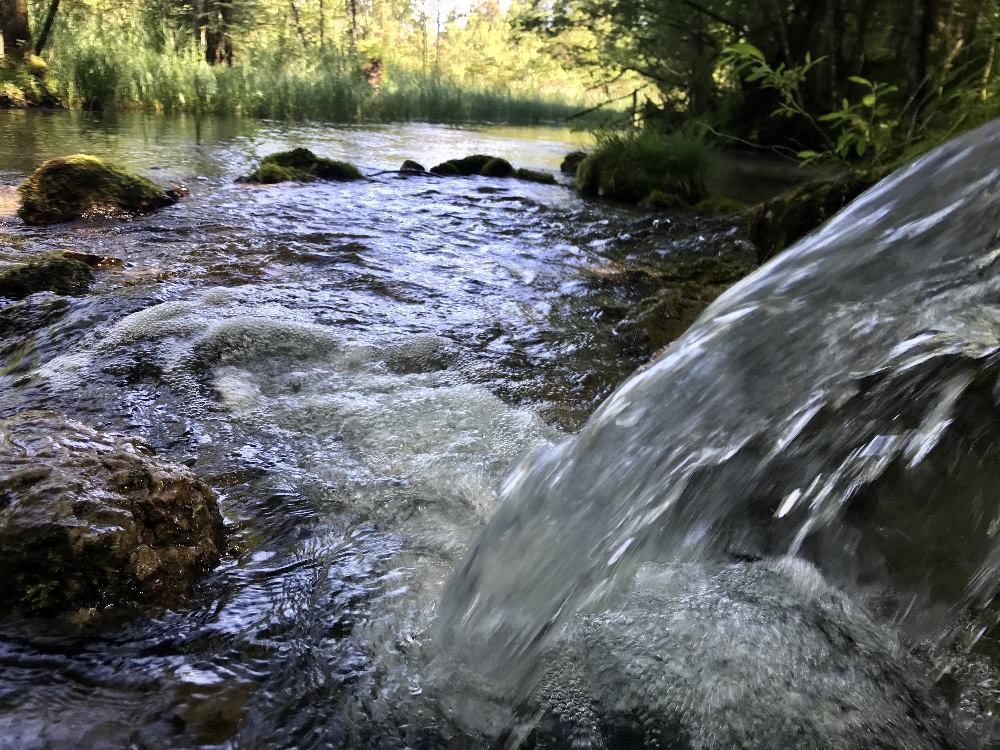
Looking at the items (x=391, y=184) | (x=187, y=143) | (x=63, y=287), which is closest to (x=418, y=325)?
(x=63, y=287)

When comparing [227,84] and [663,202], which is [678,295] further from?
[227,84]

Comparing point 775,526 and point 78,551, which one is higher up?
point 775,526

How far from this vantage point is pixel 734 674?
1.22m

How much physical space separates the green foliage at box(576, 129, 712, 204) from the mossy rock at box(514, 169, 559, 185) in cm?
65

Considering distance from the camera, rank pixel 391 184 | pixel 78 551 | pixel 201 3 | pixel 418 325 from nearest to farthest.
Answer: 1. pixel 78 551
2. pixel 418 325
3. pixel 391 184
4. pixel 201 3

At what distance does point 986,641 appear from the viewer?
116 cm

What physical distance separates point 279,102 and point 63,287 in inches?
512

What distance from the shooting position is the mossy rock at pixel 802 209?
12.2 ft

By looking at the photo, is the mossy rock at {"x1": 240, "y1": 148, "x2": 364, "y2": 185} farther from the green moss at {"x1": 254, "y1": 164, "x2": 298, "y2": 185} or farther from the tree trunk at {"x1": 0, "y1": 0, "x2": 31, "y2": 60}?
the tree trunk at {"x1": 0, "y1": 0, "x2": 31, "y2": 60}

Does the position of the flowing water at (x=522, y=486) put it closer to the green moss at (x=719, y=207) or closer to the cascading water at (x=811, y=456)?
the cascading water at (x=811, y=456)

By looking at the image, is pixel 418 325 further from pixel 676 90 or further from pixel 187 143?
pixel 676 90

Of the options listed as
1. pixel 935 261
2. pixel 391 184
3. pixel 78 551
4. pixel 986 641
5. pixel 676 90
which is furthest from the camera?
pixel 676 90

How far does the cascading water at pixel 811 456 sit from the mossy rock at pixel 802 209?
67.8 inches

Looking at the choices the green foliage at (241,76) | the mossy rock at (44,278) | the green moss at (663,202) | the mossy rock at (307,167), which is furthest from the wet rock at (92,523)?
the green foliage at (241,76)
